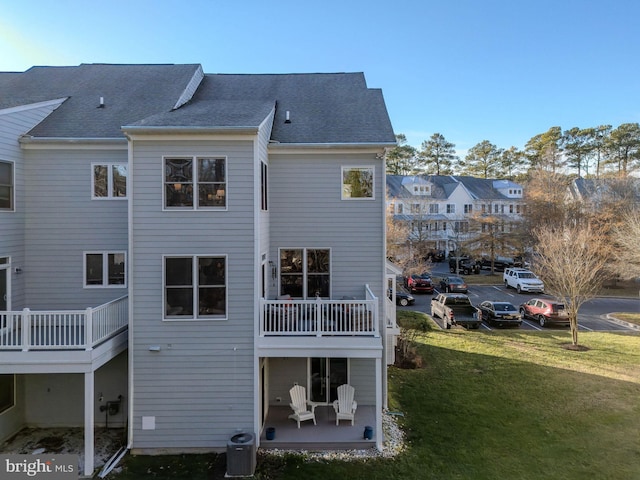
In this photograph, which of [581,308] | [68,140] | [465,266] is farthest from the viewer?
[465,266]

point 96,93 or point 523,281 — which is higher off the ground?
point 96,93

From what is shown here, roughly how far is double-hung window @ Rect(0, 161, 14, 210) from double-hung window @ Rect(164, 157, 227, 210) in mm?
4445

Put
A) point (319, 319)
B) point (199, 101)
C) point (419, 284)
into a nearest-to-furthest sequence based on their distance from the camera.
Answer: point (319, 319) < point (199, 101) < point (419, 284)

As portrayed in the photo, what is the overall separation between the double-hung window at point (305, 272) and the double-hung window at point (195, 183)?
2.84 meters

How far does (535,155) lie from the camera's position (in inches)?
2007

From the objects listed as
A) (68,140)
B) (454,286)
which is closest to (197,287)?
Answer: (68,140)

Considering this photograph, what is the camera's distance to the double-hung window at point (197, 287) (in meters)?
8.58

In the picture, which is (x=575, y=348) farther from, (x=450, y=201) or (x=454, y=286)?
(x=450, y=201)

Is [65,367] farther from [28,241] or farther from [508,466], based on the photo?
[508,466]

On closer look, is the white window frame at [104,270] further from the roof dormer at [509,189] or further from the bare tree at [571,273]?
the roof dormer at [509,189]

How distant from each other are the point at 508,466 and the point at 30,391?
11726mm

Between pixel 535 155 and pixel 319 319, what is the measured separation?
53.7 meters

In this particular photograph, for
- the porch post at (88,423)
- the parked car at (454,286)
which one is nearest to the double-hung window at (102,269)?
the porch post at (88,423)

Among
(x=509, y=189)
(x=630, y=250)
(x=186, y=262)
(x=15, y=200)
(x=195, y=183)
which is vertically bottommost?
(x=630, y=250)
